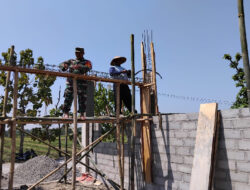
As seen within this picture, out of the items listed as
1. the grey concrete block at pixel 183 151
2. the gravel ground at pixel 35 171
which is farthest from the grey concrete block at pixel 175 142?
the gravel ground at pixel 35 171

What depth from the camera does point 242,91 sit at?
11945 millimetres

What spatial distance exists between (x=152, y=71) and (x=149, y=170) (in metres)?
2.73

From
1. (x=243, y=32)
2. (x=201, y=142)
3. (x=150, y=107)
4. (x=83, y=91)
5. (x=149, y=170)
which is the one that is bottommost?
(x=149, y=170)

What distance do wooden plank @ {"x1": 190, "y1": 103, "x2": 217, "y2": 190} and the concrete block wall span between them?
0.21 metres

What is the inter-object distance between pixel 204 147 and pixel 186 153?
0.69 m

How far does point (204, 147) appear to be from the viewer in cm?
455

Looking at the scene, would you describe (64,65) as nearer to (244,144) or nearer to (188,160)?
(188,160)

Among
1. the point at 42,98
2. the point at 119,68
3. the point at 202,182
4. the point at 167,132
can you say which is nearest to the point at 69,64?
the point at 119,68

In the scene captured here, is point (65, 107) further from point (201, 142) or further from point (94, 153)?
point (201, 142)

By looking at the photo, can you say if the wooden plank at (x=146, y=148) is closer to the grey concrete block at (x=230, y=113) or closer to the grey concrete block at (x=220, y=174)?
the grey concrete block at (x=220, y=174)

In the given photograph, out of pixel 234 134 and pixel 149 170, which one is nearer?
pixel 234 134

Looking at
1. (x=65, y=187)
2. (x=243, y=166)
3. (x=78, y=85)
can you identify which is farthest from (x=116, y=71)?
(x=65, y=187)

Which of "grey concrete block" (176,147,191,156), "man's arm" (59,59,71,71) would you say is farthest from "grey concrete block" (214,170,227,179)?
"man's arm" (59,59,71,71)

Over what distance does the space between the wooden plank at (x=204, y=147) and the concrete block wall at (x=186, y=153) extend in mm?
215
